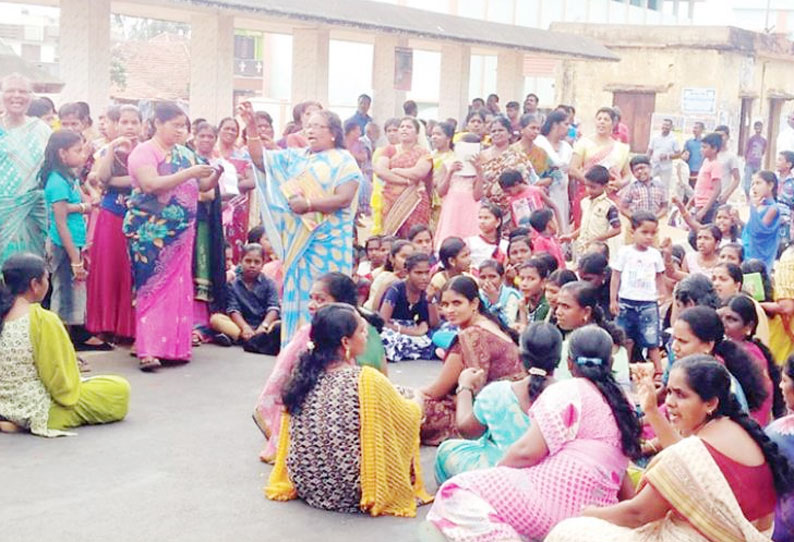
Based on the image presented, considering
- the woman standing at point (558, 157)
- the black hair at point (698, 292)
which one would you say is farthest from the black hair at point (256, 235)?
the black hair at point (698, 292)

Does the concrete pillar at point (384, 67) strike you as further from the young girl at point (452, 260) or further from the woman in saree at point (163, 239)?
the woman in saree at point (163, 239)

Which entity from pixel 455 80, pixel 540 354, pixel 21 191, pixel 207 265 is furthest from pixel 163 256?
pixel 455 80

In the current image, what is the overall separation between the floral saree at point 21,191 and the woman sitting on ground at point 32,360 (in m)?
1.52

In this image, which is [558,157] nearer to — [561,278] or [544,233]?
[544,233]

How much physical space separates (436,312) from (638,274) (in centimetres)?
151

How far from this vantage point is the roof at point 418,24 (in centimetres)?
1347

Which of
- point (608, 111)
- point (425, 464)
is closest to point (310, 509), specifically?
point (425, 464)

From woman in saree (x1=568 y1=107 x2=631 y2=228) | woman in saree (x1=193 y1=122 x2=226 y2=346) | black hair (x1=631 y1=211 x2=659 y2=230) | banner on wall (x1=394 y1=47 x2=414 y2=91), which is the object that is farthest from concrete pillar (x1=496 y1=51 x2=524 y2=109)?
black hair (x1=631 y1=211 x2=659 y2=230)

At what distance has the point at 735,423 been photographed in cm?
398

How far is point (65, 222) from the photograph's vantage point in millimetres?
7953

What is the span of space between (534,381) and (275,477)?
1.38 metres

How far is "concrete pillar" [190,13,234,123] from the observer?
13.9m

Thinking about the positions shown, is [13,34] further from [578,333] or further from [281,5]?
[578,333]

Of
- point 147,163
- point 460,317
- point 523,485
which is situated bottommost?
Result: point 523,485
